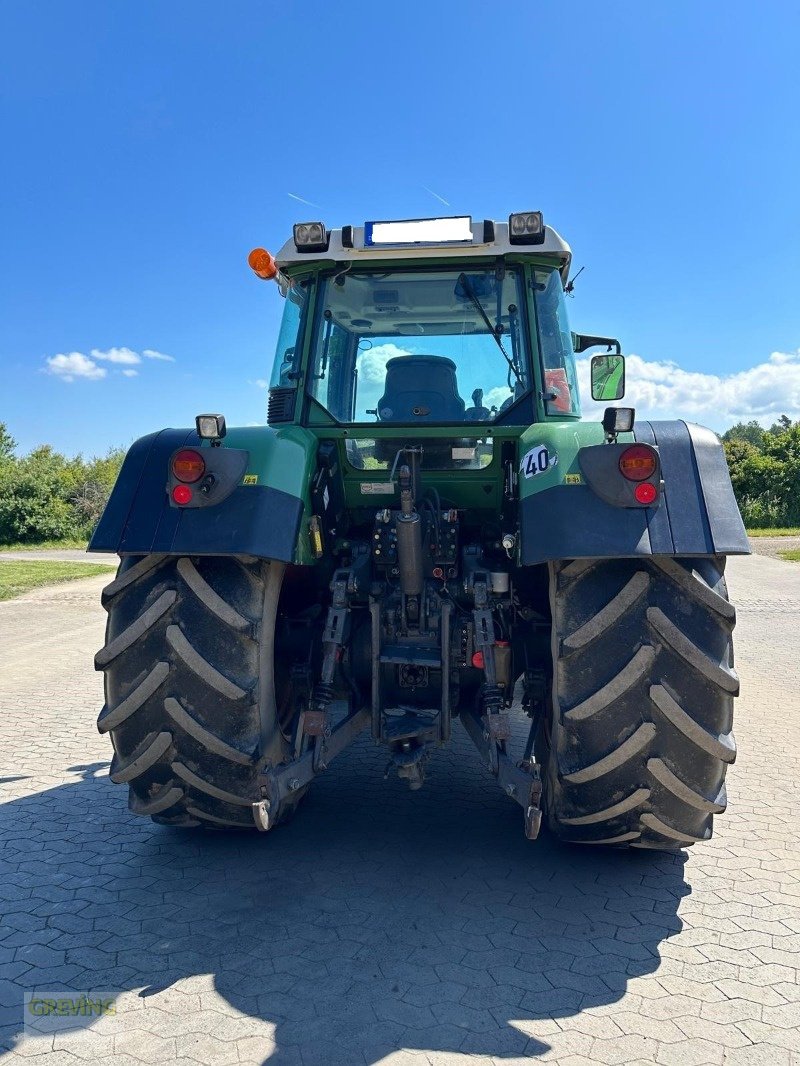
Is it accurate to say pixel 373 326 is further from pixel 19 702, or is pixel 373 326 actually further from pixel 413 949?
pixel 19 702

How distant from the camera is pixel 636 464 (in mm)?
2828

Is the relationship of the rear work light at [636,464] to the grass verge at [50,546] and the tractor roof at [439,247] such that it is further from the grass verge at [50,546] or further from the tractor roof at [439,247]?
the grass verge at [50,546]

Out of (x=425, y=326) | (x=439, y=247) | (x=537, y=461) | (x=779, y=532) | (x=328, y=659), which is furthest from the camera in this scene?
(x=779, y=532)

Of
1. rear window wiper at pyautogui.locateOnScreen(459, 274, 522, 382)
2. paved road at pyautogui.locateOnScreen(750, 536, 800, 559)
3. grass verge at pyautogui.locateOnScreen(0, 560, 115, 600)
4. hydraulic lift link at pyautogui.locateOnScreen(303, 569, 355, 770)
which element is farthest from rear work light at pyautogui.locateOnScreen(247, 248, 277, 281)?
paved road at pyautogui.locateOnScreen(750, 536, 800, 559)

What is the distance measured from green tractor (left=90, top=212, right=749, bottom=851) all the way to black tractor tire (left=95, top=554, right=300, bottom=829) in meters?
0.01

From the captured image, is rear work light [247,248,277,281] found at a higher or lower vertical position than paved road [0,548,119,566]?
higher

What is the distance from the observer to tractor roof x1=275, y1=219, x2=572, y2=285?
376cm

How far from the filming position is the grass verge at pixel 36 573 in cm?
1430

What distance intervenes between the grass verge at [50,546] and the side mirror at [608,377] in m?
24.9

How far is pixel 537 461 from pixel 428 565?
0.77 metres

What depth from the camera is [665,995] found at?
246 centimetres

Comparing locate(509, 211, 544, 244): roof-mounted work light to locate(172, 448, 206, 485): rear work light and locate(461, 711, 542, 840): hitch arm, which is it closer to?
locate(172, 448, 206, 485): rear work light

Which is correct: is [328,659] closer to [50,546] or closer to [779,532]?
[779,532]

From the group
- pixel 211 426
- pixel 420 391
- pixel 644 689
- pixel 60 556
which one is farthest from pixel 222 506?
pixel 60 556
